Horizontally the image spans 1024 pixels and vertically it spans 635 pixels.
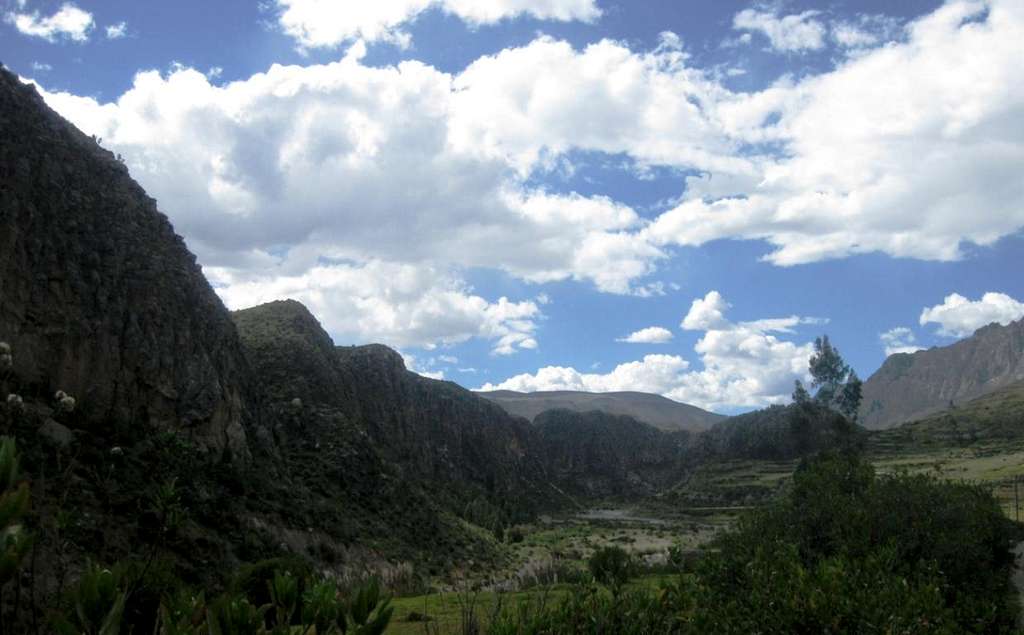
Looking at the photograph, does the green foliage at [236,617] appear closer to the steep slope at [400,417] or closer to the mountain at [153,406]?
the mountain at [153,406]

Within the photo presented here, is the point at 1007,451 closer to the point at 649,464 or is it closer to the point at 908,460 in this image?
the point at 908,460

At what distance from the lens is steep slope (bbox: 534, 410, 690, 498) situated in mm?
143000

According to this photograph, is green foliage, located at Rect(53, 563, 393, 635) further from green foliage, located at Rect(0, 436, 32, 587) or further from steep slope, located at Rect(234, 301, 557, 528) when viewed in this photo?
steep slope, located at Rect(234, 301, 557, 528)

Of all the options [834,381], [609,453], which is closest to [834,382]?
[834,381]

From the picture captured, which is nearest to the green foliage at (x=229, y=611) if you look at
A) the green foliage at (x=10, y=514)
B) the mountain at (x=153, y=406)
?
the green foliage at (x=10, y=514)

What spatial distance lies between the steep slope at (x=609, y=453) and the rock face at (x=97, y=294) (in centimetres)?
10316

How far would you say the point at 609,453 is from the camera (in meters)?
153

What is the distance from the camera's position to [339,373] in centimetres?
6369

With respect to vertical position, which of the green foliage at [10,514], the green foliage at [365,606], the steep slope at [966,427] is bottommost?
the steep slope at [966,427]

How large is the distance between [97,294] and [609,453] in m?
130

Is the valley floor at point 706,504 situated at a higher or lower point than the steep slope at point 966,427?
lower

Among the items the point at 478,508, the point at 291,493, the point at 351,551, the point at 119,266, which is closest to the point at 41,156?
the point at 119,266

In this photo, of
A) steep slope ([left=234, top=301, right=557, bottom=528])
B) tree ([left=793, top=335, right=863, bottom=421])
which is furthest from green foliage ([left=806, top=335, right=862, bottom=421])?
steep slope ([left=234, top=301, right=557, bottom=528])

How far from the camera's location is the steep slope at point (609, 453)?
143000mm
